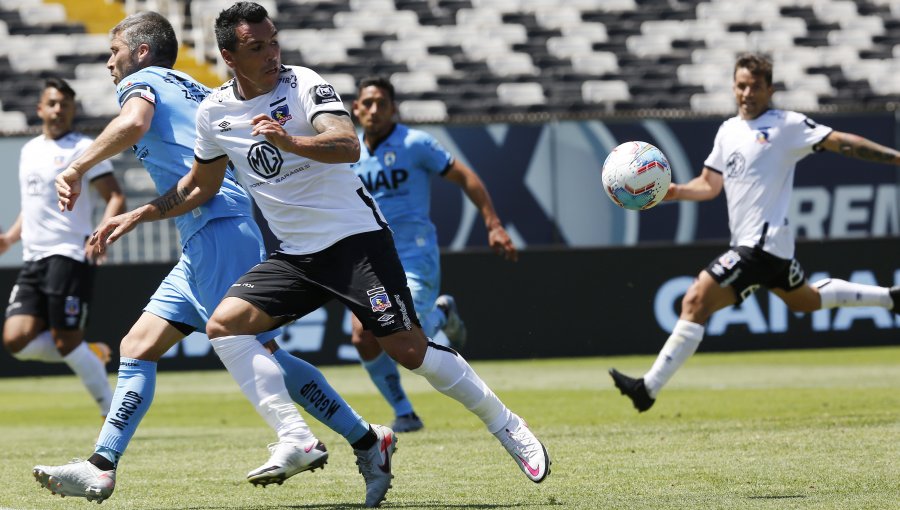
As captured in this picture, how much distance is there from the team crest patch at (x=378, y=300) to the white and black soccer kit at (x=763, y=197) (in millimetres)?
4194

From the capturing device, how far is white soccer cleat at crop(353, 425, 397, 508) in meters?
6.23

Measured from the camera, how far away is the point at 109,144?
20.8 feet

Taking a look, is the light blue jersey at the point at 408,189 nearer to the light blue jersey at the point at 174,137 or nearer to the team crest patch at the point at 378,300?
the light blue jersey at the point at 174,137

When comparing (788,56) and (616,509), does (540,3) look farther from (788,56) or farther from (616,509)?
(616,509)

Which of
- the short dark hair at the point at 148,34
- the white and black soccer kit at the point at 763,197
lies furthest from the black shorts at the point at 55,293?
the white and black soccer kit at the point at 763,197

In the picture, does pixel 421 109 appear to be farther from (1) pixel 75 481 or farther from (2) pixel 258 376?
(1) pixel 75 481

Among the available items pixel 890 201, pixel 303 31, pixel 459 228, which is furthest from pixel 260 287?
pixel 303 31

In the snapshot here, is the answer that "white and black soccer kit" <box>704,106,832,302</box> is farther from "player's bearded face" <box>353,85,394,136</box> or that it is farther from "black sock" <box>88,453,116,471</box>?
"black sock" <box>88,453,116,471</box>

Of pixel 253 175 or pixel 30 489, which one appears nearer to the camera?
pixel 253 175

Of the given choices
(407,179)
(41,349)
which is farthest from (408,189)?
(41,349)

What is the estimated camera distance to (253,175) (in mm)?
6152

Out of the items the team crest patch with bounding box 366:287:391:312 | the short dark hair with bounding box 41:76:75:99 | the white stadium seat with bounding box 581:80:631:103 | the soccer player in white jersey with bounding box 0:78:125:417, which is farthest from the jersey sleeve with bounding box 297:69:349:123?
the white stadium seat with bounding box 581:80:631:103

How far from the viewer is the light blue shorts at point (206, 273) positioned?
657 centimetres

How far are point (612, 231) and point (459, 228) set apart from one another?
191cm
